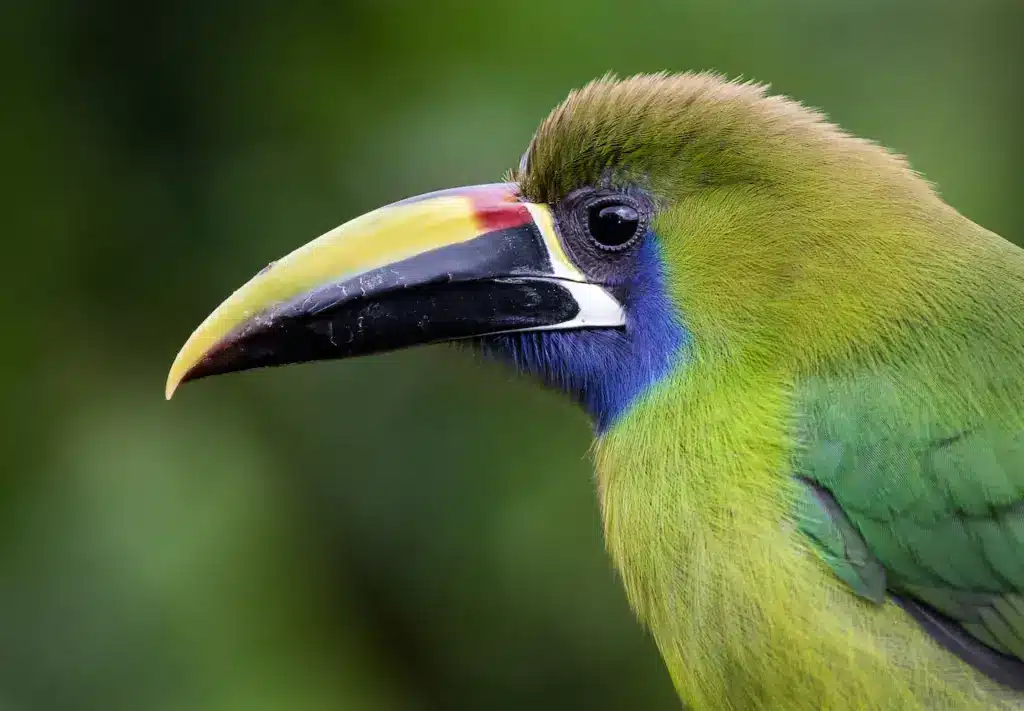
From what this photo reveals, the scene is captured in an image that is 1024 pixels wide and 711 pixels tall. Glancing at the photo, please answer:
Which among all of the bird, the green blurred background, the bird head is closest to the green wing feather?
the bird

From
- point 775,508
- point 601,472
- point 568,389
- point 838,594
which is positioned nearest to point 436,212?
point 568,389

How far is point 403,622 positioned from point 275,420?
3.13ft

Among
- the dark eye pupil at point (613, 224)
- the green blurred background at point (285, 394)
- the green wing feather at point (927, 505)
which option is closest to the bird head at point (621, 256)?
the dark eye pupil at point (613, 224)

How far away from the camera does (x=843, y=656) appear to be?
229 centimetres

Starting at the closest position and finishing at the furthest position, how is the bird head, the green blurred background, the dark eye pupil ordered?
the bird head
the dark eye pupil
the green blurred background

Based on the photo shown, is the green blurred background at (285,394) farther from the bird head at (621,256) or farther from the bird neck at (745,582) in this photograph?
the bird neck at (745,582)

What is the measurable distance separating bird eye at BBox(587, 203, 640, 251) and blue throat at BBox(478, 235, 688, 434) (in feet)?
0.14

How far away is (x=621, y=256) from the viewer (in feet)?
8.92

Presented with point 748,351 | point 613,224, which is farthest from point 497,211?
point 748,351

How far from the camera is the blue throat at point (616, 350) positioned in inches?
103

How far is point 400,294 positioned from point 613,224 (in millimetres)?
468

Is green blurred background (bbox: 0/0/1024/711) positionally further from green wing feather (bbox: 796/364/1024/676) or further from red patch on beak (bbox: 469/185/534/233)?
green wing feather (bbox: 796/364/1024/676)

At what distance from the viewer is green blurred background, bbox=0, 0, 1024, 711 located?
15.6ft

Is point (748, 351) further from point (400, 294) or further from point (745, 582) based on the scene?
point (400, 294)
